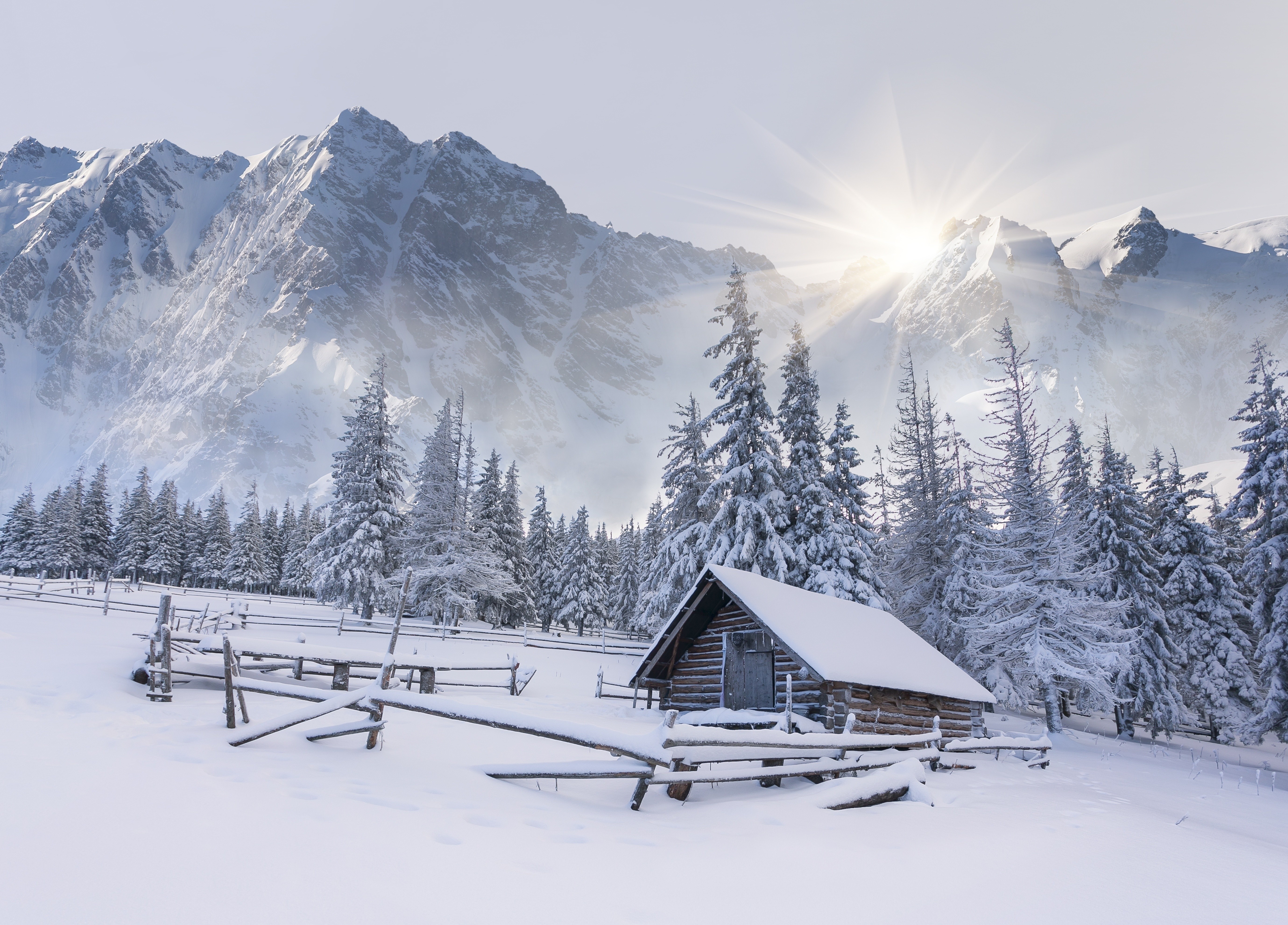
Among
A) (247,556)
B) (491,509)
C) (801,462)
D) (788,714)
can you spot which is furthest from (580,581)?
(788,714)

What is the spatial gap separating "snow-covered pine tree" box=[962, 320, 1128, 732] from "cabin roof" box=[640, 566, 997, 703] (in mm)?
6603

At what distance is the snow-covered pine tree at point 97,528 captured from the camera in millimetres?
67625

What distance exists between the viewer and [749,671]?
18.0 m

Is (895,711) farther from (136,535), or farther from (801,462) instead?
(136,535)

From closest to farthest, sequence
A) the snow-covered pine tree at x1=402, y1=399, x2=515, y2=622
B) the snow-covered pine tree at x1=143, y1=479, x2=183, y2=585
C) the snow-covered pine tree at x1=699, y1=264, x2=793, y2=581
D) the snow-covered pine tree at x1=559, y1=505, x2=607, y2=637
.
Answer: the snow-covered pine tree at x1=699, y1=264, x2=793, y2=581, the snow-covered pine tree at x1=402, y1=399, x2=515, y2=622, the snow-covered pine tree at x1=559, y1=505, x2=607, y2=637, the snow-covered pine tree at x1=143, y1=479, x2=183, y2=585

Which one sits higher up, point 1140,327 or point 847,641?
point 1140,327

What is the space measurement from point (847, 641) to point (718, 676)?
394cm

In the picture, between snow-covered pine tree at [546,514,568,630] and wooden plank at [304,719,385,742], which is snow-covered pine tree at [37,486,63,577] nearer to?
snow-covered pine tree at [546,514,568,630]

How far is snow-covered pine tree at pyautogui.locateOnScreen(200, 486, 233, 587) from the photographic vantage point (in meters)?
73.4

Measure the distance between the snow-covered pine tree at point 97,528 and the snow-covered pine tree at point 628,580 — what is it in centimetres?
5643

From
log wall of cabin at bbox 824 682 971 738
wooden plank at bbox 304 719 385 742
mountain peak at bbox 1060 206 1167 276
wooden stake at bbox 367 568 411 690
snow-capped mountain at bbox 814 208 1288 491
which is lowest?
log wall of cabin at bbox 824 682 971 738

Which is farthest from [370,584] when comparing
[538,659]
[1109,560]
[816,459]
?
[1109,560]

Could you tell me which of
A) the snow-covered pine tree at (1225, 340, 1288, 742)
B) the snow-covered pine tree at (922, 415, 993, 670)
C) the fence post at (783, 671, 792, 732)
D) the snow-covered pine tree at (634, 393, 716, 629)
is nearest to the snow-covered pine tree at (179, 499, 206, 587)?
the snow-covered pine tree at (634, 393, 716, 629)

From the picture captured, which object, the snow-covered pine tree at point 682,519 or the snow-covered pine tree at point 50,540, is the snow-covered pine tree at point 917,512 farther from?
the snow-covered pine tree at point 50,540
